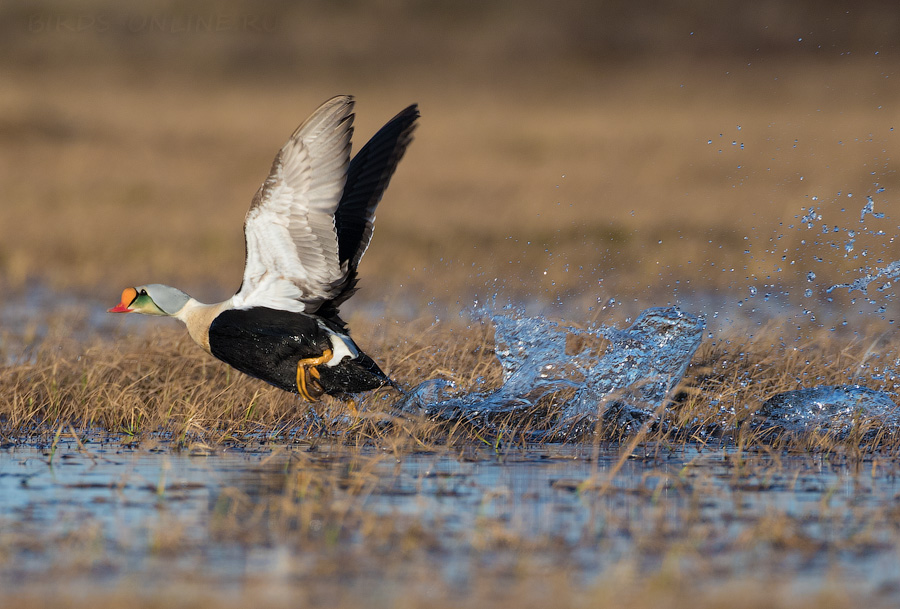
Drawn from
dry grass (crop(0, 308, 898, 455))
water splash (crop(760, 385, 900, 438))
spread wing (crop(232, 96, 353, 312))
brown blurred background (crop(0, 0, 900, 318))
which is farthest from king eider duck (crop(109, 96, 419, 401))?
brown blurred background (crop(0, 0, 900, 318))

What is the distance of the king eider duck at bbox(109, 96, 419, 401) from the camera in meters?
6.08

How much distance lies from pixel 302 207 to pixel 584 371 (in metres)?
1.81

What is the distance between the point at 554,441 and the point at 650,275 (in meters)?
6.66

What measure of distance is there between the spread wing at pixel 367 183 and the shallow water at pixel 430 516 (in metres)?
1.49

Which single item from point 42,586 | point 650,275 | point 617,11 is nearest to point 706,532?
point 42,586

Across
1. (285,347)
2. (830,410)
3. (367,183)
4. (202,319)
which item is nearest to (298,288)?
(285,347)

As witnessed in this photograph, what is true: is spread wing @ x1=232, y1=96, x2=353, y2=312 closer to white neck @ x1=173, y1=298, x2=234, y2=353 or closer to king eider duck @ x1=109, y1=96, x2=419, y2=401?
king eider duck @ x1=109, y1=96, x2=419, y2=401

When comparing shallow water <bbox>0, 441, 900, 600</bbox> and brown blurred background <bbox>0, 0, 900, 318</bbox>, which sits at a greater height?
brown blurred background <bbox>0, 0, 900, 318</bbox>

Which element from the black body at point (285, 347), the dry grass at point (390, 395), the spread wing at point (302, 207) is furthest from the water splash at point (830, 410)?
the spread wing at point (302, 207)

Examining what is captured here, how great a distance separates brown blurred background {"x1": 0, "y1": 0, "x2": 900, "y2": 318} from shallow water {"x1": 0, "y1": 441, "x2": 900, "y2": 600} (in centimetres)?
350

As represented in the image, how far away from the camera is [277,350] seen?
630 centimetres

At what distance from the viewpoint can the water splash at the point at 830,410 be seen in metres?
6.18

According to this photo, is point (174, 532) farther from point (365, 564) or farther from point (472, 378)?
point (472, 378)

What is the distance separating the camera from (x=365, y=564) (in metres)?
3.93
